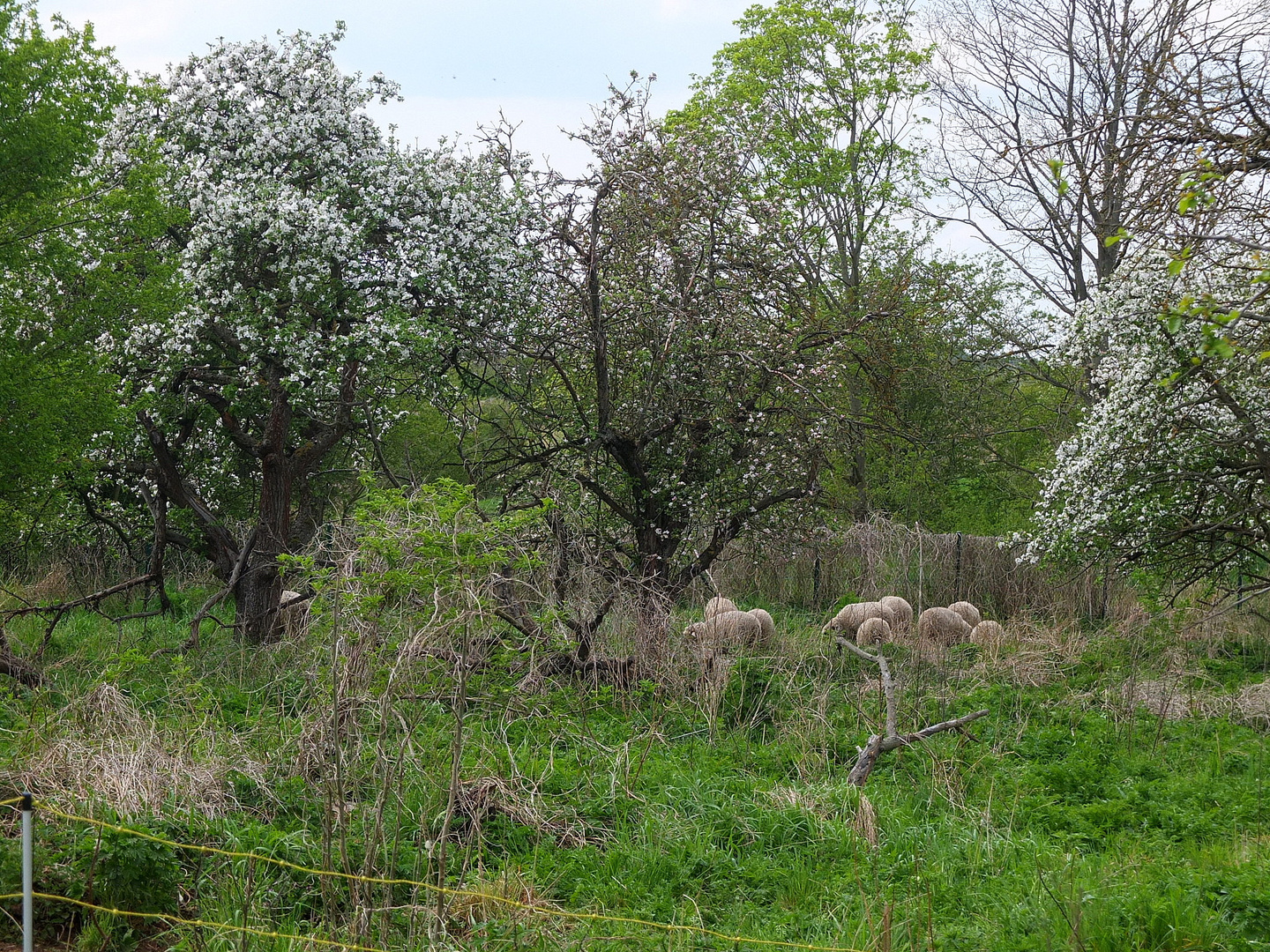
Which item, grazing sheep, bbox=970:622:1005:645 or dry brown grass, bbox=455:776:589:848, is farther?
grazing sheep, bbox=970:622:1005:645

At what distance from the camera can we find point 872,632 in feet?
39.8

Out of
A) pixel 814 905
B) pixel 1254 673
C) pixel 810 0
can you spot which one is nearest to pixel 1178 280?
pixel 1254 673

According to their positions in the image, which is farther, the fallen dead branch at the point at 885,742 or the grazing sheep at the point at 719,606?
the grazing sheep at the point at 719,606

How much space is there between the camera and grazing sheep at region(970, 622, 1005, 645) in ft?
39.9

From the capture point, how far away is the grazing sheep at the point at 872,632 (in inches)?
473

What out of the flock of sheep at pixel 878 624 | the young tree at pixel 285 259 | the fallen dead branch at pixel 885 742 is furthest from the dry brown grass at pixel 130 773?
the flock of sheep at pixel 878 624

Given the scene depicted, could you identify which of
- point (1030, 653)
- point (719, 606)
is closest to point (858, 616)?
point (1030, 653)

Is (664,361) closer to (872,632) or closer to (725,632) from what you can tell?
(725,632)

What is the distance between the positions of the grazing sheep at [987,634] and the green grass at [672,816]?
3.12m

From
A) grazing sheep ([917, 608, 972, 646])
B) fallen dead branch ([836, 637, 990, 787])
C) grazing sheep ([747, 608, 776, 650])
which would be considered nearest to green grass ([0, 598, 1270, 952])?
fallen dead branch ([836, 637, 990, 787])

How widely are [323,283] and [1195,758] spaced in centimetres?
834

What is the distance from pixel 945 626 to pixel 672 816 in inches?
303

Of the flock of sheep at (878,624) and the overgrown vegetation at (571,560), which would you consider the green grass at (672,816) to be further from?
the flock of sheep at (878,624)

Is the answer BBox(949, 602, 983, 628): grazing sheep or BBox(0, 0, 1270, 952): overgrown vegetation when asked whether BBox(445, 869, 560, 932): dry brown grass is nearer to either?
BBox(0, 0, 1270, 952): overgrown vegetation
